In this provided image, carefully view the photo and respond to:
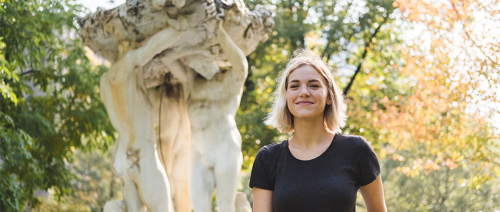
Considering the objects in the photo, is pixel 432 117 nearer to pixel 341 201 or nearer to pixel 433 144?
pixel 433 144

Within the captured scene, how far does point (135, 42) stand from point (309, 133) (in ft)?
11.3

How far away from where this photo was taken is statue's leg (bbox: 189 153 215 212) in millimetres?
5312

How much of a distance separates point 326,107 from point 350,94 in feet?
34.6

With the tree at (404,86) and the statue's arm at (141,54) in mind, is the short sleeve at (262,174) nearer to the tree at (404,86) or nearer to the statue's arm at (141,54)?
the statue's arm at (141,54)

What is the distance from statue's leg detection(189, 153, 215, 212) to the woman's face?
312 centimetres

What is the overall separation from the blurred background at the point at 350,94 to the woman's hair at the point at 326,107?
4910 millimetres

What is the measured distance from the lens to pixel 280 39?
1280 centimetres

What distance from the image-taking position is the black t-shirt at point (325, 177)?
2.08 m

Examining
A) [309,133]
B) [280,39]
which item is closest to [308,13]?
[280,39]

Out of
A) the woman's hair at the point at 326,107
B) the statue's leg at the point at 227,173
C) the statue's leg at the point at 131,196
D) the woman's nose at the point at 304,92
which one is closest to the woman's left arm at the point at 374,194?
the woman's hair at the point at 326,107

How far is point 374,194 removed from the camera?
217 cm

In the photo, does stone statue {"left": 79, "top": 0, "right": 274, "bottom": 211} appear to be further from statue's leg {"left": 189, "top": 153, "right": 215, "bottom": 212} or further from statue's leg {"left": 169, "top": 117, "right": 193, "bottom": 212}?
statue's leg {"left": 169, "top": 117, "right": 193, "bottom": 212}

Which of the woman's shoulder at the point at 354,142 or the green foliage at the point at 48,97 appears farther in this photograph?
the green foliage at the point at 48,97

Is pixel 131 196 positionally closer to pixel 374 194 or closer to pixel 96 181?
pixel 374 194
